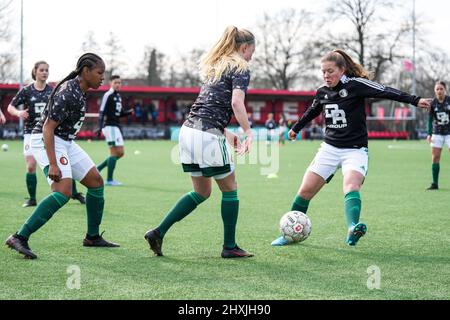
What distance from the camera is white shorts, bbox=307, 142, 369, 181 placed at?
6625mm

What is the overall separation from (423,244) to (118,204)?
5304 mm

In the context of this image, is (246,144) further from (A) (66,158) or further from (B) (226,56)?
(A) (66,158)

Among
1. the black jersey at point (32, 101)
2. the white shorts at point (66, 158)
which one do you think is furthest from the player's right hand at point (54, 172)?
the black jersey at point (32, 101)

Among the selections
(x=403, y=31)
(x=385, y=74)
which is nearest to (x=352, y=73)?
(x=403, y=31)

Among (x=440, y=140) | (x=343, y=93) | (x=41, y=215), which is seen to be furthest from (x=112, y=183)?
(x=343, y=93)

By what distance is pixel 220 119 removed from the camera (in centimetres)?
588

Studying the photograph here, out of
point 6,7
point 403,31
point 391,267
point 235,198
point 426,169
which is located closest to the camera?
point 391,267

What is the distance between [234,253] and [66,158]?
1909mm

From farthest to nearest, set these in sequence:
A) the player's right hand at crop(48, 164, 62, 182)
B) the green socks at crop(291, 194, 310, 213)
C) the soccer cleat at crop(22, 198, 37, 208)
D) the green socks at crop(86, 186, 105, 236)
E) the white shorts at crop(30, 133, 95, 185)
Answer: the soccer cleat at crop(22, 198, 37, 208) → the green socks at crop(291, 194, 310, 213) → the green socks at crop(86, 186, 105, 236) → the white shorts at crop(30, 133, 95, 185) → the player's right hand at crop(48, 164, 62, 182)

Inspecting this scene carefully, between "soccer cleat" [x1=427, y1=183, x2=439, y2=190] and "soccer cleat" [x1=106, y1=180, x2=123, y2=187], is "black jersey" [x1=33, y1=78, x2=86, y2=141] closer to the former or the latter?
"soccer cleat" [x1=106, y1=180, x2=123, y2=187]

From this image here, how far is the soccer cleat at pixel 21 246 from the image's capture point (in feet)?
19.1

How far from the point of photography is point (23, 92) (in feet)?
32.2

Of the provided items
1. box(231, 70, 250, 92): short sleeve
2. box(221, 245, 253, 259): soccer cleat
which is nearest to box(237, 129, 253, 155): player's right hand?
box(231, 70, 250, 92): short sleeve

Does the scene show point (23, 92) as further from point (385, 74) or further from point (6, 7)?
point (385, 74)
